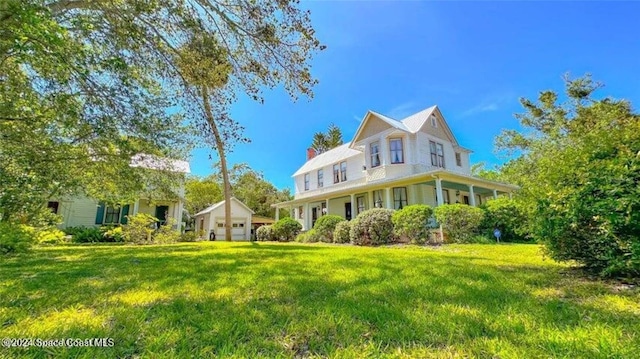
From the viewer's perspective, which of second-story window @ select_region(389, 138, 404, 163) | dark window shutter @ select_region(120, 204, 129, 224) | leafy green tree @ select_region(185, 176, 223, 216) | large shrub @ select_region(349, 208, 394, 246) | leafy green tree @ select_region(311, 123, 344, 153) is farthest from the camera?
leafy green tree @ select_region(311, 123, 344, 153)

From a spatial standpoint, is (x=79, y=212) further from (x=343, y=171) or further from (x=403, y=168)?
(x=403, y=168)

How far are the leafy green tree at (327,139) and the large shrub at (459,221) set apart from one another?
31.5 m

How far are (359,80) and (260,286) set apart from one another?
637 inches

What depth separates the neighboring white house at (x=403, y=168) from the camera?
16859mm

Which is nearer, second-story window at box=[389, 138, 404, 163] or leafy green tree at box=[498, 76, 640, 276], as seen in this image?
leafy green tree at box=[498, 76, 640, 276]

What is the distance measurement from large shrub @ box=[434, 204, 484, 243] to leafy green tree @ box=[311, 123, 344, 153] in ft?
103

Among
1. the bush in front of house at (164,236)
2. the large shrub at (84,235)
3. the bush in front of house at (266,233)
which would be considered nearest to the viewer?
the bush in front of house at (164,236)

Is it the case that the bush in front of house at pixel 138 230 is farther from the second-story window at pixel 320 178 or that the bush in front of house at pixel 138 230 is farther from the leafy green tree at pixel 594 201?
the leafy green tree at pixel 594 201

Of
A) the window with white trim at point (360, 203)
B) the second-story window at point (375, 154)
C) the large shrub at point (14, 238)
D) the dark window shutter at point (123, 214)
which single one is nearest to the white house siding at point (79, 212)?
the dark window shutter at point (123, 214)

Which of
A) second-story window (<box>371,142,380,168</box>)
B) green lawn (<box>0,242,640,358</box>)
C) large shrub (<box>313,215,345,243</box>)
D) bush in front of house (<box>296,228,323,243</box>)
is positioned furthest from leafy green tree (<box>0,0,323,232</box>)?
second-story window (<box>371,142,380,168</box>)

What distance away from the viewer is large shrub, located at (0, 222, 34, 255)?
7714mm

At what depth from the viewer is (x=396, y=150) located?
58.7 feet

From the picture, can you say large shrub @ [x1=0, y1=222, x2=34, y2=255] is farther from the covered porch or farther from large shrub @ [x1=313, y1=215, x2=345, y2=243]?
the covered porch

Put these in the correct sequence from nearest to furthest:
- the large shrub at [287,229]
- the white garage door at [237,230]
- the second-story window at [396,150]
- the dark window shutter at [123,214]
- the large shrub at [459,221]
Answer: the large shrub at [459,221] → the second-story window at [396,150] → the large shrub at [287,229] → the dark window shutter at [123,214] → the white garage door at [237,230]
